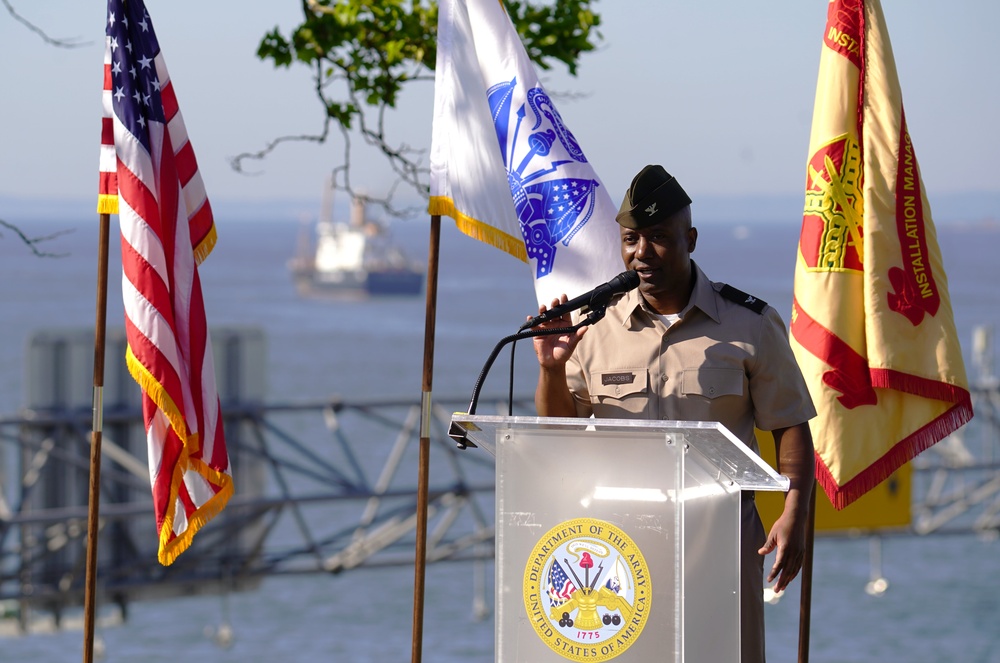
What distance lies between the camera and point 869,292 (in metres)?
4.50

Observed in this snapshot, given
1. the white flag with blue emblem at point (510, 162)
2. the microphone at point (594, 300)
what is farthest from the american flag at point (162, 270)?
the microphone at point (594, 300)

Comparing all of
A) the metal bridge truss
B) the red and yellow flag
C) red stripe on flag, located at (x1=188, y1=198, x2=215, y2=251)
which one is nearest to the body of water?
the metal bridge truss

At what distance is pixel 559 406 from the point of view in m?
3.56

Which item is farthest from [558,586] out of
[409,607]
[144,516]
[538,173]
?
[409,607]

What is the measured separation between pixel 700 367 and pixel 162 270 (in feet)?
6.24

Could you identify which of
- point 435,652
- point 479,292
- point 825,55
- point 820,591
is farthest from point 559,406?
point 479,292

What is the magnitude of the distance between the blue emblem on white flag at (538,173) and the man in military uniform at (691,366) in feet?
3.42

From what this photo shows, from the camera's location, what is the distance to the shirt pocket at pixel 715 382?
3.56 metres

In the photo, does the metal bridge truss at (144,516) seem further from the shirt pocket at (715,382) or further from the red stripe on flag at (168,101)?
the shirt pocket at (715,382)

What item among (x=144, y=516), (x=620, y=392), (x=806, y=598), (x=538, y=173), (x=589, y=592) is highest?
(x=538, y=173)

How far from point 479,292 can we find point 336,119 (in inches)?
4040

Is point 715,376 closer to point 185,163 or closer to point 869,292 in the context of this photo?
point 869,292

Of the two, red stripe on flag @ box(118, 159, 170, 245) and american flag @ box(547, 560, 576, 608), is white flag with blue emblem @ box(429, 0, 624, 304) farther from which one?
american flag @ box(547, 560, 576, 608)

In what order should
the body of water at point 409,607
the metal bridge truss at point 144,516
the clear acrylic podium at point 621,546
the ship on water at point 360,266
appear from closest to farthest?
the clear acrylic podium at point 621,546, the metal bridge truss at point 144,516, the body of water at point 409,607, the ship on water at point 360,266
